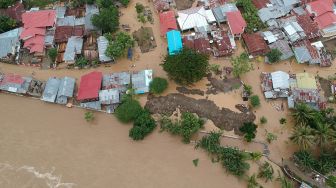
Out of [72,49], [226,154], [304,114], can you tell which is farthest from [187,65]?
[72,49]

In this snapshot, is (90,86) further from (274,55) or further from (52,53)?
(274,55)

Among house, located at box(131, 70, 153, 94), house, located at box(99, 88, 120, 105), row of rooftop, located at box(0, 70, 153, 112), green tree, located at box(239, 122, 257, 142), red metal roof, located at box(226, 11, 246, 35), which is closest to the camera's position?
green tree, located at box(239, 122, 257, 142)

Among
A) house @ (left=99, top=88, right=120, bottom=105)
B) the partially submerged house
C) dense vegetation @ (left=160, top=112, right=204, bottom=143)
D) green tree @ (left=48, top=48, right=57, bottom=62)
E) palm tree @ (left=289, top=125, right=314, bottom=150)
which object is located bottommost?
palm tree @ (left=289, top=125, right=314, bottom=150)

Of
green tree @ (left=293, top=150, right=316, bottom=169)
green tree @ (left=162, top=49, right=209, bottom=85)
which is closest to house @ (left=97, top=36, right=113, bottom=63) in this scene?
green tree @ (left=162, top=49, right=209, bottom=85)

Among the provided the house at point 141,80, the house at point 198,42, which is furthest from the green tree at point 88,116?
the house at point 198,42

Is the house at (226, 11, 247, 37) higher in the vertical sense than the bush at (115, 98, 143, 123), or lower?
higher

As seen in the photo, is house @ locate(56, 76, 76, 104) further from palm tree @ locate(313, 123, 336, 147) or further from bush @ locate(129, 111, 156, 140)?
palm tree @ locate(313, 123, 336, 147)

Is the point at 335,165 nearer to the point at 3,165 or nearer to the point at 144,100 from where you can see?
the point at 144,100
